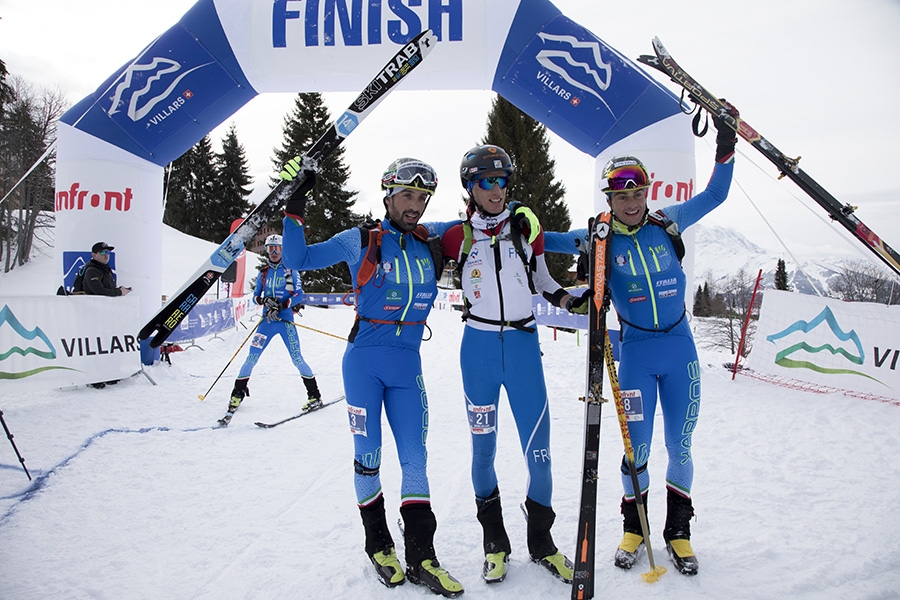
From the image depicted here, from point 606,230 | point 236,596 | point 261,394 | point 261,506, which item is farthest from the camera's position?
point 261,394

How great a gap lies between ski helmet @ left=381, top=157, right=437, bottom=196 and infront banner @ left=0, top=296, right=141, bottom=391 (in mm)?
5974

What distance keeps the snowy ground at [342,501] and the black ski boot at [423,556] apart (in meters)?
0.08

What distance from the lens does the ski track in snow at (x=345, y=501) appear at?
2945 mm

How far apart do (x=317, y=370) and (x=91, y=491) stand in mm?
5864

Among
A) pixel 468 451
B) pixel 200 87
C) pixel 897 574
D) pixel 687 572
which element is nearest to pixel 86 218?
pixel 200 87

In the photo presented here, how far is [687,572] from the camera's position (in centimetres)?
297

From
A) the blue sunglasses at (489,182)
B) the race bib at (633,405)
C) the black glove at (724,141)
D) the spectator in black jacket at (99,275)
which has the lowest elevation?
→ the race bib at (633,405)

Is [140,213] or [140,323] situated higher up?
[140,213]

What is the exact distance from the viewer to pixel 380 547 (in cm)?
306

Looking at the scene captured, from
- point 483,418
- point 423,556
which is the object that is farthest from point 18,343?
point 483,418

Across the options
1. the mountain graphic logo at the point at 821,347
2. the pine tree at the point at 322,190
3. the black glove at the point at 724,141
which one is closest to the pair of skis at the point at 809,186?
the mountain graphic logo at the point at 821,347

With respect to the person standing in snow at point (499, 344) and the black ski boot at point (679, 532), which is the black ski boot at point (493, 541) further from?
the black ski boot at point (679, 532)

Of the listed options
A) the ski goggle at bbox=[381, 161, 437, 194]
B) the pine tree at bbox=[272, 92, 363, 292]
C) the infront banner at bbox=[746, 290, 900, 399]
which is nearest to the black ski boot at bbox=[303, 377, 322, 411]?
the ski goggle at bbox=[381, 161, 437, 194]

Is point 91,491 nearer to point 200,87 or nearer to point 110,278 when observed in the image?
point 110,278
